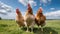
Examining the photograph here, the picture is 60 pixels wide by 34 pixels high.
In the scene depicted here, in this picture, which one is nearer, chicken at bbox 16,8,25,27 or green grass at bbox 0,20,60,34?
green grass at bbox 0,20,60,34

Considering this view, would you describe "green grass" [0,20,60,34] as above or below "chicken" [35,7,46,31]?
below

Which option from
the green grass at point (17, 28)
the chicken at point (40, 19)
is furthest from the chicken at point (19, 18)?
the chicken at point (40, 19)

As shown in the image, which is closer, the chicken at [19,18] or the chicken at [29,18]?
the chicken at [29,18]

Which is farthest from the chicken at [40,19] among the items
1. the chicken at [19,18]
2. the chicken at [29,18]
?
the chicken at [19,18]

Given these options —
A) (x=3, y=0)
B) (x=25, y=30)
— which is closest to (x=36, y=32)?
(x=25, y=30)

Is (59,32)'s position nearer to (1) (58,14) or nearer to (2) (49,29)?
(2) (49,29)

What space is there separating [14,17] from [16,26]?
215 mm

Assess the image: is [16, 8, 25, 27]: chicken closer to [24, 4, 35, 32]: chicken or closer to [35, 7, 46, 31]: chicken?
[24, 4, 35, 32]: chicken

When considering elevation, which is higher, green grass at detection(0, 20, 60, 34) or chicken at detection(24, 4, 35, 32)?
chicken at detection(24, 4, 35, 32)

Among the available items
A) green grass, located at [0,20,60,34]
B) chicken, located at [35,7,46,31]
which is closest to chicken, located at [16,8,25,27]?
green grass, located at [0,20,60,34]

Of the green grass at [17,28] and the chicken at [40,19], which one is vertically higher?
the chicken at [40,19]

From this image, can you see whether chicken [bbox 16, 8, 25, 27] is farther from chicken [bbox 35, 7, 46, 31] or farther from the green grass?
chicken [bbox 35, 7, 46, 31]

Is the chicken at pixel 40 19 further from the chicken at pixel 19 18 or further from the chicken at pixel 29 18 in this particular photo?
the chicken at pixel 19 18

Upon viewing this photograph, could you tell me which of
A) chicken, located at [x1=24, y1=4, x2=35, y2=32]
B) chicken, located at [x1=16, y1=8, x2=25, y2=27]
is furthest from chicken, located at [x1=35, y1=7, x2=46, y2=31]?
chicken, located at [x1=16, y1=8, x2=25, y2=27]
